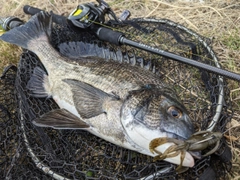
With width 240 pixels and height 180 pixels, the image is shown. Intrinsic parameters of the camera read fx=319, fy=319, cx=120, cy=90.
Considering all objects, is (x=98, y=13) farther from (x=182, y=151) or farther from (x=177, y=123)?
(x=182, y=151)

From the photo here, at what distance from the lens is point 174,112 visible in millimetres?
2289

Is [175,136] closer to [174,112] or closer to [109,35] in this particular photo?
[174,112]

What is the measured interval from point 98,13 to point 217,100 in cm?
146

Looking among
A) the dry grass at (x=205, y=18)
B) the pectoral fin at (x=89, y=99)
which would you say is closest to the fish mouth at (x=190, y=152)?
the pectoral fin at (x=89, y=99)

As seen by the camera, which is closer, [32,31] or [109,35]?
[109,35]

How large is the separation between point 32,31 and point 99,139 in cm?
133

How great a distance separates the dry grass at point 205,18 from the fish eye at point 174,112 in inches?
25.9

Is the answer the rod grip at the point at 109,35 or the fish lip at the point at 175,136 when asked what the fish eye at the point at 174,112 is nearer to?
the fish lip at the point at 175,136

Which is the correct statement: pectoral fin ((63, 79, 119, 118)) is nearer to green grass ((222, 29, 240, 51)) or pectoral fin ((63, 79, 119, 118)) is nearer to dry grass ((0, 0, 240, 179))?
dry grass ((0, 0, 240, 179))

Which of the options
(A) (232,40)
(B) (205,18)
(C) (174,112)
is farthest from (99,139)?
(B) (205,18)

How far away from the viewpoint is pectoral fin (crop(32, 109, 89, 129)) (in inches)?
104

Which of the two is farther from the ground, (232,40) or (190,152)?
(190,152)

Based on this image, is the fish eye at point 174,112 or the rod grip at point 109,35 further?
the rod grip at point 109,35

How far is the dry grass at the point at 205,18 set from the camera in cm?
298
